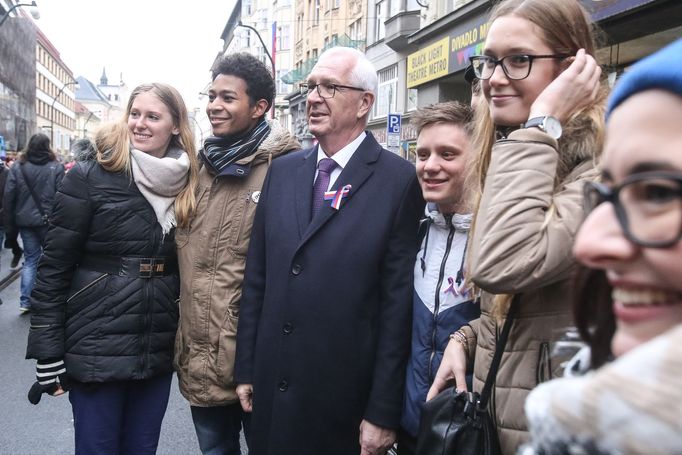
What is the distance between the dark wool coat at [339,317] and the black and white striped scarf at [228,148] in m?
0.59

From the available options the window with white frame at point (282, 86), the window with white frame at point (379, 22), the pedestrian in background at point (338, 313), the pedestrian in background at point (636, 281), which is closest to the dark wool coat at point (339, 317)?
the pedestrian in background at point (338, 313)

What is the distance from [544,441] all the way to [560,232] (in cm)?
74

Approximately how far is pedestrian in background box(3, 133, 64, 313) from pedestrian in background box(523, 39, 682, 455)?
27.0ft

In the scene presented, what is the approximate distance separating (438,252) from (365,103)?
3.03 ft

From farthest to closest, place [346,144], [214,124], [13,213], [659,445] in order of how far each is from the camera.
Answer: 1. [13,213]
2. [214,124]
3. [346,144]
4. [659,445]

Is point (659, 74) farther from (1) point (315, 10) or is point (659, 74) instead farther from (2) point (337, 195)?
(1) point (315, 10)

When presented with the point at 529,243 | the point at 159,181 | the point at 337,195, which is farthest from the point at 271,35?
the point at 529,243

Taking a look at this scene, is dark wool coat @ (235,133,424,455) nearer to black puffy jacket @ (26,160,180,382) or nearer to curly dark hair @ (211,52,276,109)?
black puffy jacket @ (26,160,180,382)

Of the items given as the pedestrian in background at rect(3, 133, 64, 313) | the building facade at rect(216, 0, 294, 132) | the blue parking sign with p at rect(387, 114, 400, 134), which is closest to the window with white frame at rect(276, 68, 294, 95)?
the building facade at rect(216, 0, 294, 132)

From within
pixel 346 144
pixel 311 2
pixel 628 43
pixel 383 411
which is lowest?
pixel 383 411

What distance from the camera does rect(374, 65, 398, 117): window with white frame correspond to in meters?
22.1

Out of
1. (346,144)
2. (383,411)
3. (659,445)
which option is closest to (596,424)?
(659,445)

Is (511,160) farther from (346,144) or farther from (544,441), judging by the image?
(346,144)

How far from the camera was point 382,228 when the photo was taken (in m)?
2.40
